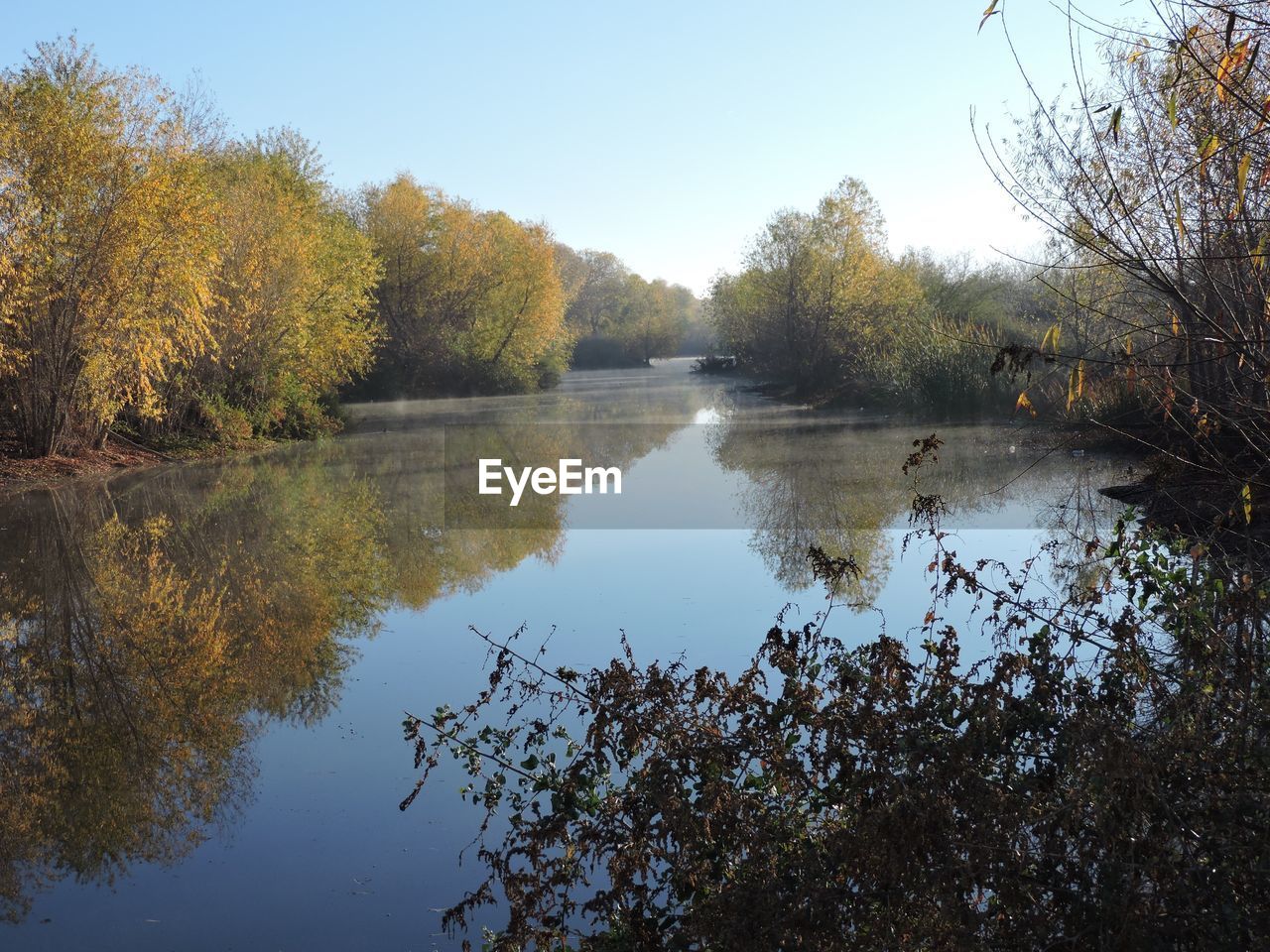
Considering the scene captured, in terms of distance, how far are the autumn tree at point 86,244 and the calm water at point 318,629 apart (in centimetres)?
210

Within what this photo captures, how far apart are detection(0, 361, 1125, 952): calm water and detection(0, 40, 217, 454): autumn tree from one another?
6.89 ft

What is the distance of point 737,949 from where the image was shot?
2715 mm

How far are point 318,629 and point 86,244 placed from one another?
485 inches

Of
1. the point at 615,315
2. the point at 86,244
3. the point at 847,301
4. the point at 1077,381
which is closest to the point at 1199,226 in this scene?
the point at 1077,381

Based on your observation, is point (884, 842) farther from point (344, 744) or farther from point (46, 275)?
point (46, 275)

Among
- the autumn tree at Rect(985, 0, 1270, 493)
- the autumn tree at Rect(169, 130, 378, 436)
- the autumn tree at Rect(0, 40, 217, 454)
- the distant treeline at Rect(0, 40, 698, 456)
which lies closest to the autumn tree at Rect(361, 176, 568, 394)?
the distant treeline at Rect(0, 40, 698, 456)

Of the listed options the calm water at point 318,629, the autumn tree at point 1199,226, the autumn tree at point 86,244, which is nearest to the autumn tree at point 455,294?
the autumn tree at point 86,244

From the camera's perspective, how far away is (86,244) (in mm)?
17500

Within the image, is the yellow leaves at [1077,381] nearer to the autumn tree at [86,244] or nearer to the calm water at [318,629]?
the calm water at [318,629]

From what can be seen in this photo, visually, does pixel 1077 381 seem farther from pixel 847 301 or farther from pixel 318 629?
pixel 847 301

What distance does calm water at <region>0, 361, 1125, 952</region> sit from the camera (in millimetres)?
4211

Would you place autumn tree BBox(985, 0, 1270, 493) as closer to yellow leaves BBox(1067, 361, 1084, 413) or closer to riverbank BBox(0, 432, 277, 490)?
yellow leaves BBox(1067, 361, 1084, 413)

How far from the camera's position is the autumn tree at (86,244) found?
671 inches

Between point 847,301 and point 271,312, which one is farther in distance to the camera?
point 847,301
